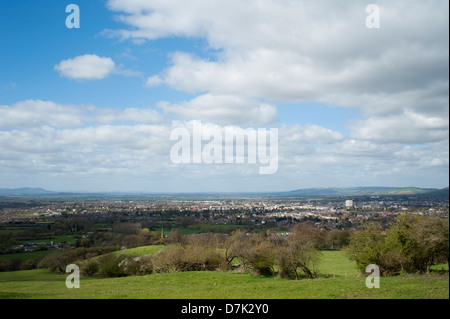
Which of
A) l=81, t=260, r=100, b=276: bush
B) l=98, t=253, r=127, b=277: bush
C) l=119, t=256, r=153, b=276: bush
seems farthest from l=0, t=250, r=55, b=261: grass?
l=119, t=256, r=153, b=276: bush

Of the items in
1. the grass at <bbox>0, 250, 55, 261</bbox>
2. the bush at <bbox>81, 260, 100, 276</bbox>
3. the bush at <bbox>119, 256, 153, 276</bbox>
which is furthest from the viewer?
the grass at <bbox>0, 250, 55, 261</bbox>

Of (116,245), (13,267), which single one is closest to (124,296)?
(13,267)

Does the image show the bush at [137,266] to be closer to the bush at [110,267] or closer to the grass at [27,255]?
the bush at [110,267]

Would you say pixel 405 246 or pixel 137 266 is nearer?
pixel 405 246

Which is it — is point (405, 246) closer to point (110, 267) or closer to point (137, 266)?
point (137, 266)

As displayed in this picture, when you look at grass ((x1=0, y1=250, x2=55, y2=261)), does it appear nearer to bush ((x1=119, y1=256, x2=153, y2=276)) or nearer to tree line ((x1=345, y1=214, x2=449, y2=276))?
bush ((x1=119, y1=256, x2=153, y2=276))

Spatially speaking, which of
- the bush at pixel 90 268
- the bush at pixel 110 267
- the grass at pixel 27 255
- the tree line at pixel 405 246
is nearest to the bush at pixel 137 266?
the bush at pixel 110 267

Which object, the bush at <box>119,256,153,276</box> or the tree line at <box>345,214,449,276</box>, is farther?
the bush at <box>119,256,153,276</box>

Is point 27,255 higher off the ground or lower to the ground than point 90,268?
lower

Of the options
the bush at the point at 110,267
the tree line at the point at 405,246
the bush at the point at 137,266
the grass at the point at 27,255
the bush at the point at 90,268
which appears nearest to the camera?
the tree line at the point at 405,246

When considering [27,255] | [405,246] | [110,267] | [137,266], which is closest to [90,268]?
[110,267]
